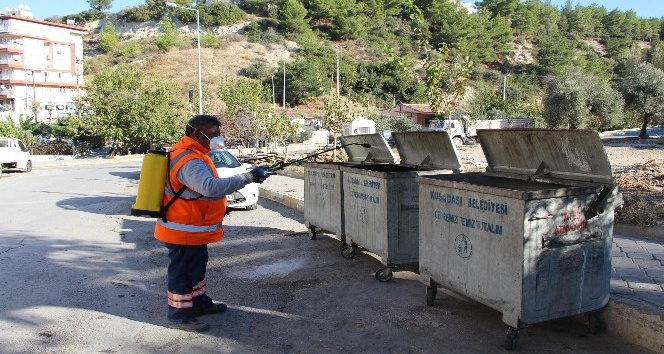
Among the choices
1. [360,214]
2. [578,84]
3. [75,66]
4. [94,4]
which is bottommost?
[360,214]

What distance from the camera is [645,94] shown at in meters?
35.3

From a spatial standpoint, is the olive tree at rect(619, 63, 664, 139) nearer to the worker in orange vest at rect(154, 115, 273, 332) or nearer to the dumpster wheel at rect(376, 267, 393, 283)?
the dumpster wheel at rect(376, 267, 393, 283)

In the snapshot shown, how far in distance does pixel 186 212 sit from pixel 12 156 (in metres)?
21.4

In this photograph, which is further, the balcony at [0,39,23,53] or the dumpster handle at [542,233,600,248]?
the balcony at [0,39,23,53]

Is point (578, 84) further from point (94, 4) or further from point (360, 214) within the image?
point (94, 4)

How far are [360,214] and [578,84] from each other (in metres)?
35.5

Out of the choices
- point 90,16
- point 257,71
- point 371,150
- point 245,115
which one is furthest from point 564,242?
point 90,16

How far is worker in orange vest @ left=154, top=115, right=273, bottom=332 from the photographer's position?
4555mm

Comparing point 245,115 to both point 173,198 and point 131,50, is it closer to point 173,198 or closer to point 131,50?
point 173,198

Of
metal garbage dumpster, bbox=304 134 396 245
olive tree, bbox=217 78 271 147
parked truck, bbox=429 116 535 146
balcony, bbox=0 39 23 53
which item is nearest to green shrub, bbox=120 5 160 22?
balcony, bbox=0 39 23 53

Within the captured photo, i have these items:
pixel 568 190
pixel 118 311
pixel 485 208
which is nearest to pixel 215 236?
pixel 118 311

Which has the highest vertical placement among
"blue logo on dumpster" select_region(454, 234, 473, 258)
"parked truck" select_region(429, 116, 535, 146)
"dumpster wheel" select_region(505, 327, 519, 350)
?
"parked truck" select_region(429, 116, 535, 146)

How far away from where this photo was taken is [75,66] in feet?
254

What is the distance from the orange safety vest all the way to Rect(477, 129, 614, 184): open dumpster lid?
2.64 meters
